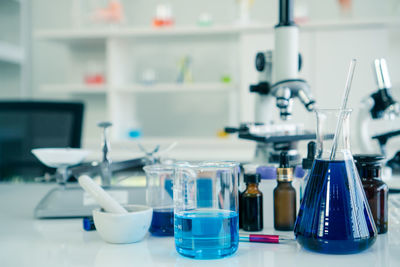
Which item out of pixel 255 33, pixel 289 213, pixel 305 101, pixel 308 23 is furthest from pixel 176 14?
pixel 289 213

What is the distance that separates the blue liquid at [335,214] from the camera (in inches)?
27.0

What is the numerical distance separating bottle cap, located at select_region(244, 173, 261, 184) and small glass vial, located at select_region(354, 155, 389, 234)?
17 cm

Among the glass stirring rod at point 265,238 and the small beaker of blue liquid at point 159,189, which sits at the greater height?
the small beaker of blue liquid at point 159,189

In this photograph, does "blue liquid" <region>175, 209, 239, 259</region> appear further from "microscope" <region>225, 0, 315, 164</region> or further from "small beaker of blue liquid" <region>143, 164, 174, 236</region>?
"microscope" <region>225, 0, 315, 164</region>

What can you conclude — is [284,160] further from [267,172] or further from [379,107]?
[379,107]

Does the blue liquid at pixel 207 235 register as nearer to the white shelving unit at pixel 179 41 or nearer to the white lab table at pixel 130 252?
the white lab table at pixel 130 252

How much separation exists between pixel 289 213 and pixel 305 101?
1.01 ft

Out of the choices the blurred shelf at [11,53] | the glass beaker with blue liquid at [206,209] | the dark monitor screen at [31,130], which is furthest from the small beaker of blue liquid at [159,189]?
the blurred shelf at [11,53]

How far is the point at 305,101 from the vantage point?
105cm

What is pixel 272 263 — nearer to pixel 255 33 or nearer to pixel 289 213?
pixel 289 213

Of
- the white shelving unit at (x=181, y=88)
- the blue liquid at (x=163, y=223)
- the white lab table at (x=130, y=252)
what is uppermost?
the white shelving unit at (x=181, y=88)

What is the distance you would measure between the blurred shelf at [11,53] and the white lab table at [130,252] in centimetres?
260

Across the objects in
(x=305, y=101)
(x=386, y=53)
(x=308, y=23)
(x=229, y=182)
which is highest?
(x=308, y=23)

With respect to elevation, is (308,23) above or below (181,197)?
above
